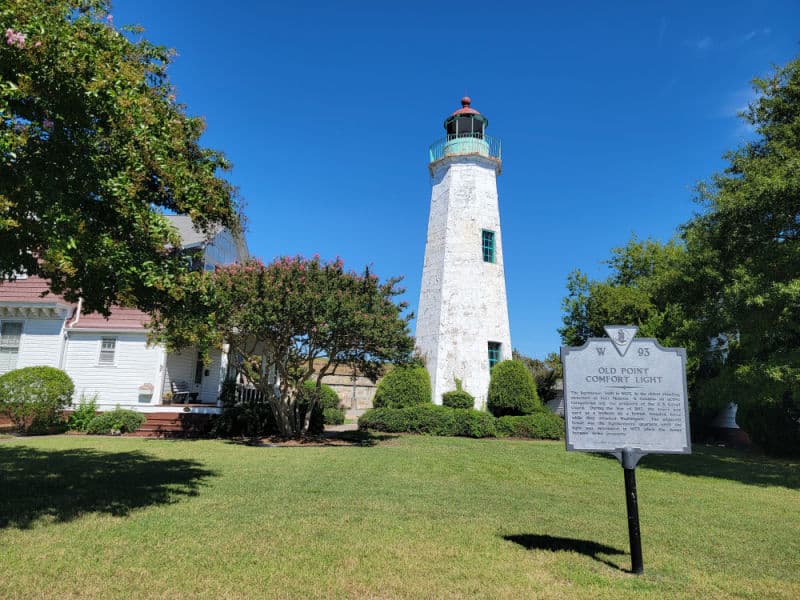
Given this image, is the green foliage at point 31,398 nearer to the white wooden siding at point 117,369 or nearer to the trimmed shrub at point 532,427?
the white wooden siding at point 117,369

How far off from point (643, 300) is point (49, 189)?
2545cm

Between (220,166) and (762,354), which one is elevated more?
(220,166)

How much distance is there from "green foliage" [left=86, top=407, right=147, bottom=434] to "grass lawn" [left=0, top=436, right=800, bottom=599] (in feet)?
18.2

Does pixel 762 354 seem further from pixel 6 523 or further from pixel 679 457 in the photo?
pixel 6 523

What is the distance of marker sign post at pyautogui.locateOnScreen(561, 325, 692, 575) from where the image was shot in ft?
18.4

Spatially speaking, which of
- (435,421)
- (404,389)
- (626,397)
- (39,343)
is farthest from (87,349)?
(626,397)

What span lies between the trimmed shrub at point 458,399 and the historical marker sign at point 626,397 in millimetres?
16927

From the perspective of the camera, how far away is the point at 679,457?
17266 millimetres

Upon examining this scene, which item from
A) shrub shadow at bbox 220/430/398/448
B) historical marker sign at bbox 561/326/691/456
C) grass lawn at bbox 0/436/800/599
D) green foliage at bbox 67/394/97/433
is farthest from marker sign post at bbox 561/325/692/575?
green foliage at bbox 67/394/97/433

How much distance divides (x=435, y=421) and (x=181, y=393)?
34.3ft

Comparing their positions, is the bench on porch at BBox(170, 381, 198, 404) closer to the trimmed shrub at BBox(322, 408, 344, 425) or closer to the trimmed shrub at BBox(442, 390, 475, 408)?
the trimmed shrub at BBox(322, 408, 344, 425)

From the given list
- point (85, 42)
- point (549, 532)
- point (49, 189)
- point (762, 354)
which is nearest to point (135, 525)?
point (49, 189)

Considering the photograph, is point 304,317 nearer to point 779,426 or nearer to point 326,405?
point 326,405

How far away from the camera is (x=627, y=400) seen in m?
5.74
